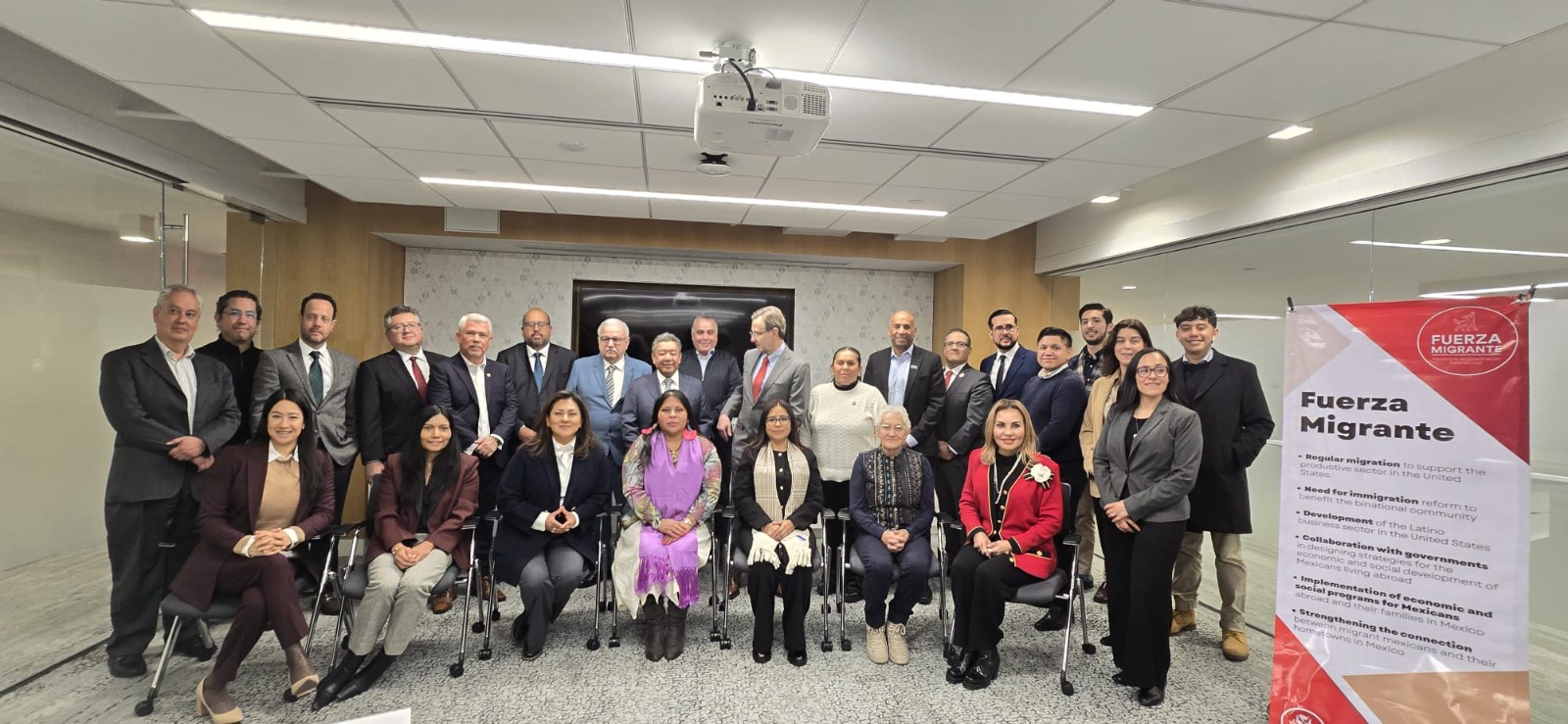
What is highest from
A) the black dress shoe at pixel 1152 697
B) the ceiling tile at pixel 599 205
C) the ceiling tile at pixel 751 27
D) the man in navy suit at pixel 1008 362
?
the ceiling tile at pixel 599 205

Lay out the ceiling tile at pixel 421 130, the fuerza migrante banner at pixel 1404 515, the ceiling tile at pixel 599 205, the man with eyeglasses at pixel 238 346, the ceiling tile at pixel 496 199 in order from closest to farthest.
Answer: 1. the fuerza migrante banner at pixel 1404 515
2. the ceiling tile at pixel 421 130
3. the man with eyeglasses at pixel 238 346
4. the ceiling tile at pixel 496 199
5. the ceiling tile at pixel 599 205

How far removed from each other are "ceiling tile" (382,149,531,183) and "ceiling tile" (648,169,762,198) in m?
0.87

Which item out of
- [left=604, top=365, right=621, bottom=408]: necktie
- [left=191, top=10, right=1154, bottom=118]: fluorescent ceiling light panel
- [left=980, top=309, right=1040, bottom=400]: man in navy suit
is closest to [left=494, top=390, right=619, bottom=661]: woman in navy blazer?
[left=604, top=365, right=621, bottom=408]: necktie

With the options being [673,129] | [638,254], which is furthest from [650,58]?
[638,254]

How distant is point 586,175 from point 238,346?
2.18 metres

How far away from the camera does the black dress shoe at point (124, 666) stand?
3096 mm

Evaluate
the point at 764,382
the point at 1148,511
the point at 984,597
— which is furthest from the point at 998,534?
the point at 764,382

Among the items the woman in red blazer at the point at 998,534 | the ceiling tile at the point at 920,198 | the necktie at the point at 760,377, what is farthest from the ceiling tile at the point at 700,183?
the woman in red blazer at the point at 998,534

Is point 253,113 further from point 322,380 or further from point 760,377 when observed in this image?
point 760,377

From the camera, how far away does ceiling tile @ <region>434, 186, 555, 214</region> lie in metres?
4.88

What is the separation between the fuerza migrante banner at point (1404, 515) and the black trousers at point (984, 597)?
1.05 metres

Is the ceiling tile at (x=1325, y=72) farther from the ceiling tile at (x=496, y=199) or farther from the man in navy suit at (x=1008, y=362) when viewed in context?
the ceiling tile at (x=496, y=199)

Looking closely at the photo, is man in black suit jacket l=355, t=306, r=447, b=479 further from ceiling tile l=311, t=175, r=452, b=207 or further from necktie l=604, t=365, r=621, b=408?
ceiling tile l=311, t=175, r=452, b=207

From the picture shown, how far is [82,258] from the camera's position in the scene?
3.54 m
